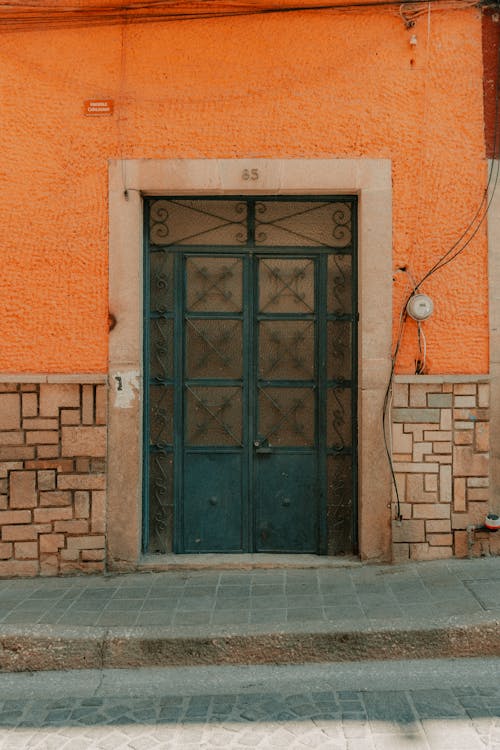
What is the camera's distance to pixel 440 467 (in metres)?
5.21

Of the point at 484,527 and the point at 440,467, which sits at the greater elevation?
the point at 440,467

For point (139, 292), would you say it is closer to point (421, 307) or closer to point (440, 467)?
point (421, 307)

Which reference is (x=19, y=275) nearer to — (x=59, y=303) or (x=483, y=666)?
(x=59, y=303)

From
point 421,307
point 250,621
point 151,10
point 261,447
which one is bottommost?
point 250,621

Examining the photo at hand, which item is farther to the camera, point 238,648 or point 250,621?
point 250,621

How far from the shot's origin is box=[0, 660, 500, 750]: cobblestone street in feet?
10.7

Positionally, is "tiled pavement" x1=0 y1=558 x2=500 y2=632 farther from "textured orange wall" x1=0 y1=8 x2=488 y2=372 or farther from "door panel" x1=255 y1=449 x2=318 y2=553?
"textured orange wall" x1=0 y1=8 x2=488 y2=372

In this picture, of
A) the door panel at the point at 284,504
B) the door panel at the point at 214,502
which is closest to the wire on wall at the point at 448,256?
the door panel at the point at 284,504

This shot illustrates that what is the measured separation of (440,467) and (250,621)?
Result: 1871 millimetres

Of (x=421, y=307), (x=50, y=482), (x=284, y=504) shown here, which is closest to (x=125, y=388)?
(x=50, y=482)

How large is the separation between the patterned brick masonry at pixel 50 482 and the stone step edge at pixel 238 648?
1060mm

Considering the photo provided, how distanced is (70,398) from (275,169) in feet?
7.39

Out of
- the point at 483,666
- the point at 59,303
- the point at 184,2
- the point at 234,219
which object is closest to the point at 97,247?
the point at 59,303

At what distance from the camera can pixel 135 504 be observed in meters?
5.20
